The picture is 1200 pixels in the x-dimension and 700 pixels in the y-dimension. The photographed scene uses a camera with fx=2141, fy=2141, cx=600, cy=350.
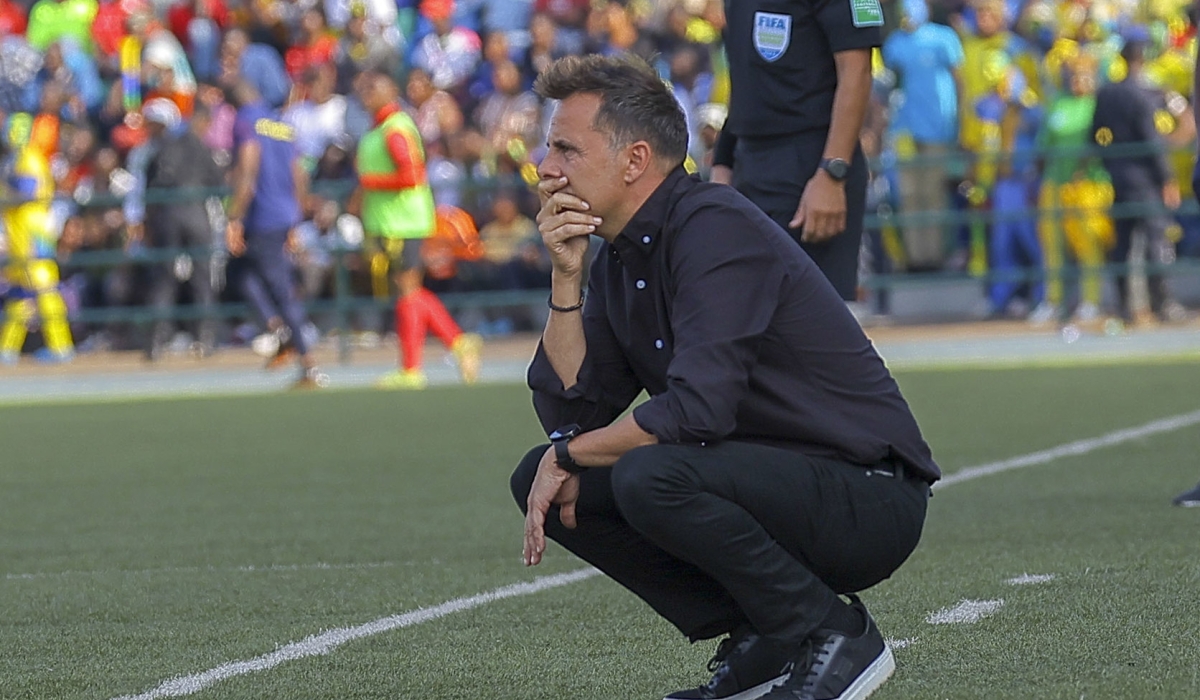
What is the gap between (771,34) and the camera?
6508 mm

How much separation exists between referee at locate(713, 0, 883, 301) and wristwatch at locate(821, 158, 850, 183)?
13 mm

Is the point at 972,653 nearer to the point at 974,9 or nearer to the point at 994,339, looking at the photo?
the point at 994,339

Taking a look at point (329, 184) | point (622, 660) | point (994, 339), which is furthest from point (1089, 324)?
point (622, 660)

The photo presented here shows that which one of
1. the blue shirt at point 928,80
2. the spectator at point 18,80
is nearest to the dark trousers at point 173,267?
the spectator at point 18,80

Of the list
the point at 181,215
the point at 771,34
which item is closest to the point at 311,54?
the point at 181,215

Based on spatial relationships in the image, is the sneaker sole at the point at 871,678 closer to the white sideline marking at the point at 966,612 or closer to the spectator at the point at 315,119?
the white sideline marking at the point at 966,612

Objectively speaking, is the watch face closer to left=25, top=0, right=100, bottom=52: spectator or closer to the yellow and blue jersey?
the yellow and blue jersey

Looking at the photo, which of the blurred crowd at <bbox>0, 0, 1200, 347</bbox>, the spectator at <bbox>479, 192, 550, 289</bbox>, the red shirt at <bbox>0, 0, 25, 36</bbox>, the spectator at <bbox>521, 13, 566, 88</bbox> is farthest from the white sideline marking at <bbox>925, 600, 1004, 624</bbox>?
the red shirt at <bbox>0, 0, 25, 36</bbox>

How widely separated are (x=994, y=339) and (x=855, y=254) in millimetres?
10203

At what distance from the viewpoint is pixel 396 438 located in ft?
35.8

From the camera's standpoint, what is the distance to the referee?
20.8 ft

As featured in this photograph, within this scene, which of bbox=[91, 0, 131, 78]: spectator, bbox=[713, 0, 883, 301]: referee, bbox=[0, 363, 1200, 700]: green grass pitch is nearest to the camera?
bbox=[0, 363, 1200, 700]: green grass pitch

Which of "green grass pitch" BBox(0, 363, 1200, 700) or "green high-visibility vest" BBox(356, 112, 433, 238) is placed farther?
"green high-visibility vest" BBox(356, 112, 433, 238)

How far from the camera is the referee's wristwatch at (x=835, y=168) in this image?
6.26 m
